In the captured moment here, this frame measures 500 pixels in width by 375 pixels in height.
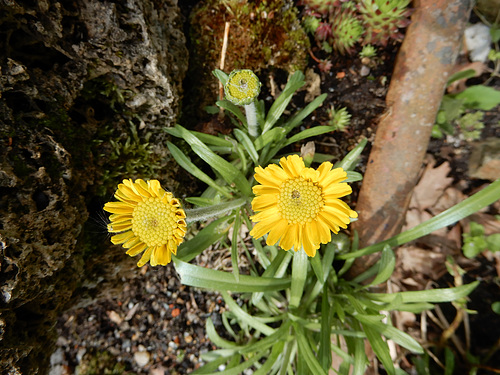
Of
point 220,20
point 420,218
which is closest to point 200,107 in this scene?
point 220,20

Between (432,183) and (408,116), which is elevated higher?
(408,116)

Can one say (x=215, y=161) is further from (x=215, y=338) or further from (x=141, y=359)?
(x=141, y=359)

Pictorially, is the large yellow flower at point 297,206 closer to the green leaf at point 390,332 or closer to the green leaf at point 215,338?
the green leaf at point 390,332

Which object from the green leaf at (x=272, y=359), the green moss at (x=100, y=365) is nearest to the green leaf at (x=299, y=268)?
the green leaf at (x=272, y=359)

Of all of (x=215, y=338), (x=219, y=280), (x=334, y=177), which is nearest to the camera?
(x=334, y=177)

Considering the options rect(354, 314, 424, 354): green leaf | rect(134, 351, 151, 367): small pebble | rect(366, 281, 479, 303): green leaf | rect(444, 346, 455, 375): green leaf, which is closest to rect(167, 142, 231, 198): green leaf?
rect(354, 314, 424, 354): green leaf

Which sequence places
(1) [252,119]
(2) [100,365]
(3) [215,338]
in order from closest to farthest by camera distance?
(1) [252,119]
(3) [215,338]
(2) [100,365]

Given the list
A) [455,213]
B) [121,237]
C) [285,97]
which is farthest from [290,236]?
[455,213]
